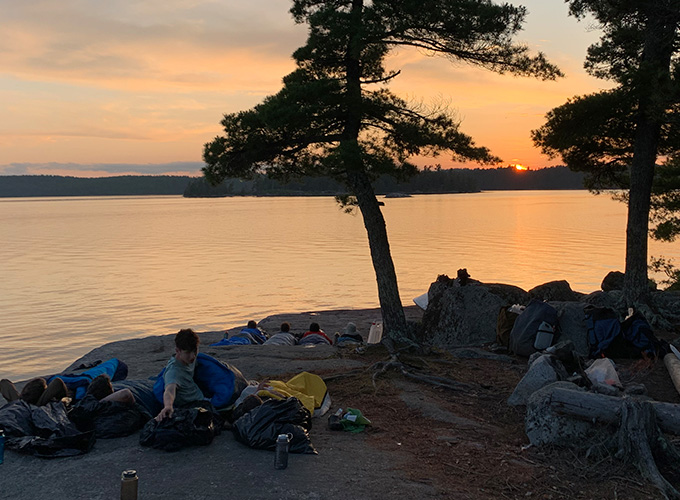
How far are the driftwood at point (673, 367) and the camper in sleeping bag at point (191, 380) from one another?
23.7 feet

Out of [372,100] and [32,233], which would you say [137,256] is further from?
[372,100]

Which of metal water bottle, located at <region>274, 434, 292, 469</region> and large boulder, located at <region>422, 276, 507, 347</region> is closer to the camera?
metal water bottle, located at <region>274, 434, 292, 469</region>

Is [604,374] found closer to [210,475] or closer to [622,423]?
[622,423]

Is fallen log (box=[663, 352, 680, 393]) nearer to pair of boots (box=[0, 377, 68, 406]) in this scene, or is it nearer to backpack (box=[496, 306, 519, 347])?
backpack (box=[496, 306, 519, 347])

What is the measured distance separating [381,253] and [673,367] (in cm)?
600

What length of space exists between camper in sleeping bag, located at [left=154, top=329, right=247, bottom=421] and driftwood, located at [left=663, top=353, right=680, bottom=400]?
723cm

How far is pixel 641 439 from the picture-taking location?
272 inches

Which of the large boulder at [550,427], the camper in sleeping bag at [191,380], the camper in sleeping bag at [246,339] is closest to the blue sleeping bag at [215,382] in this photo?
the camper in sleeping bag at [191,380]

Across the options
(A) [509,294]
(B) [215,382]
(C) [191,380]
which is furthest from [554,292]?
(C) [191,380]

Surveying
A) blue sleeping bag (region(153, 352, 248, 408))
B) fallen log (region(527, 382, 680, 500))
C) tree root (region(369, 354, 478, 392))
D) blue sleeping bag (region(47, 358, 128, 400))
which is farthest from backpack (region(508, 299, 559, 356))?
blue sleeping bag (region(47, 358, 128, 400))

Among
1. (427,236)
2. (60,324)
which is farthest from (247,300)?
(427,236)

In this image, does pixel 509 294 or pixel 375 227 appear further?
pixel 509 294

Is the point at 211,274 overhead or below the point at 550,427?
below

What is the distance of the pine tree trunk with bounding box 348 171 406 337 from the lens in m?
13.5
